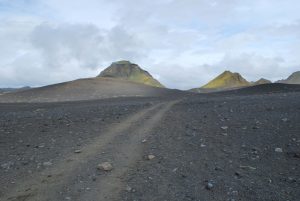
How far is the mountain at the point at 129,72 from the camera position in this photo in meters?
123

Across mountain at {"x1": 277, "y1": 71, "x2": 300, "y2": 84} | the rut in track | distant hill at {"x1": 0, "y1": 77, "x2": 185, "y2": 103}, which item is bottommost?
the rut in track

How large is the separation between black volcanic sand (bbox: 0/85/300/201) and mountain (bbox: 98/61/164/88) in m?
108

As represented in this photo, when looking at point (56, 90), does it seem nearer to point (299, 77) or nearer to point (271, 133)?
point (271, 133)

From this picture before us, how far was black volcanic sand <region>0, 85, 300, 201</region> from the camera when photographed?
766 centimetres

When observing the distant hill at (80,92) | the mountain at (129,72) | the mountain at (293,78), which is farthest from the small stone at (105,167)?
the mountain at (293,78)

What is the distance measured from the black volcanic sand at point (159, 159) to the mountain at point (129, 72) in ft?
354

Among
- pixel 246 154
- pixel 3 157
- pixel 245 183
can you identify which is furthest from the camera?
pixel 3 157

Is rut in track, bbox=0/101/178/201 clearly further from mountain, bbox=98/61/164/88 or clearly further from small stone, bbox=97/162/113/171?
mountain, bbox=98/61/164/88

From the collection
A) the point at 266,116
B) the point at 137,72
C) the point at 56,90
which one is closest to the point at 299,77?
the point at 137,72

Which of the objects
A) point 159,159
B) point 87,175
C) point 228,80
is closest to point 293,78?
point 228,80

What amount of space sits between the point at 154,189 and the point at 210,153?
284 centimetres

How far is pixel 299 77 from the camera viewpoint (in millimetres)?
142125

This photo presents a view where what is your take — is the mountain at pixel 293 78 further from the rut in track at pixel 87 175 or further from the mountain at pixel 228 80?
the rut in track at pixel 87 175

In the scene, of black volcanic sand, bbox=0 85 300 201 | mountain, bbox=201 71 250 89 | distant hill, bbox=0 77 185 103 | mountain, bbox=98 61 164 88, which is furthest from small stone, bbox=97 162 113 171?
mountain, bbox=98 61 164 88
